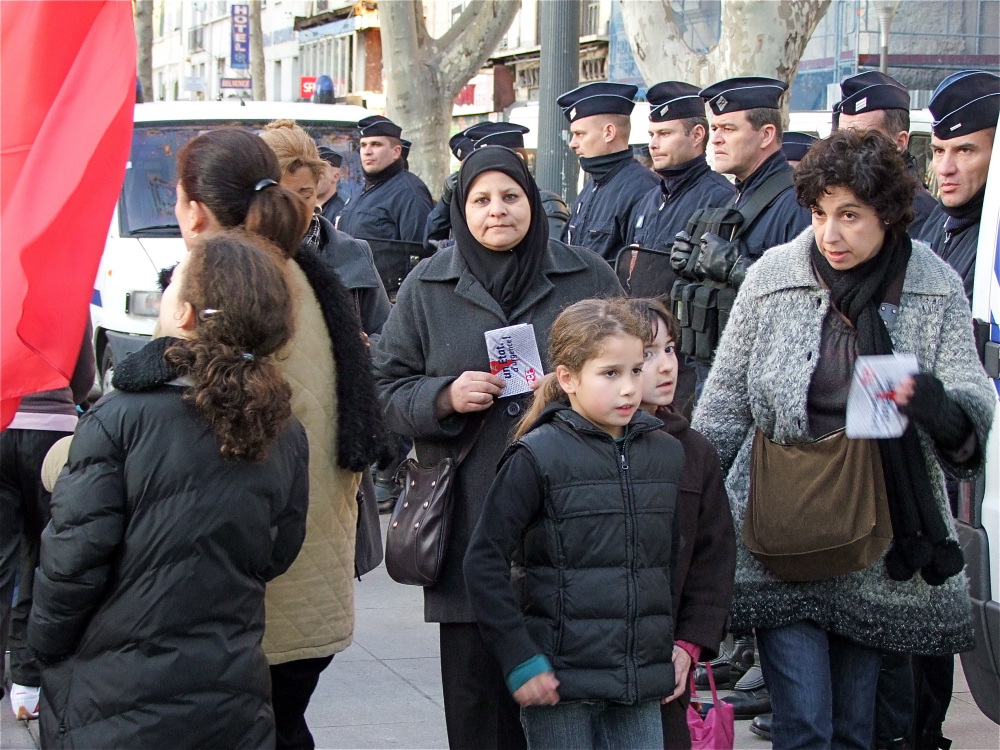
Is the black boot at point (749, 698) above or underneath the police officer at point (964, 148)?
underneath

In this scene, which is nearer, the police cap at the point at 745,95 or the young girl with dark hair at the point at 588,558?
the young girl with dark hair at the point at 588,558

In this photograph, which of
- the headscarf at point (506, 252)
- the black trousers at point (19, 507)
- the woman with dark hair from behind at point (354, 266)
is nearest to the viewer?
the headscarf at point (506, 252)

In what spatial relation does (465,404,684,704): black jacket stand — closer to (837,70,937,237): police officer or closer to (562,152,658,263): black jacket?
(837,70,937,237): police officer

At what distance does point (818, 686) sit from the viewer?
12.3 feet

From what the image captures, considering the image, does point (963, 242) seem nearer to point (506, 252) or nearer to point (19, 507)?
point (506, 252)

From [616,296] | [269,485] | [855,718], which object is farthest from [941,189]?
[269,485]

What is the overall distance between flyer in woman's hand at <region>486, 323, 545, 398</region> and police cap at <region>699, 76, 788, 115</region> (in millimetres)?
2562

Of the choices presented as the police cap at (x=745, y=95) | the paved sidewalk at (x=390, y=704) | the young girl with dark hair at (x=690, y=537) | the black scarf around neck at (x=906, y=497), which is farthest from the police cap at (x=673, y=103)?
the young girl with dark hair at (x=690, y=537)

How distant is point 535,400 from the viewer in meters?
3.51

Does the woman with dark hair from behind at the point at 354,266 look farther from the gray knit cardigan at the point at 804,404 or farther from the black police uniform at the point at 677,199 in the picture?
the black police uniform at the point at 677,199

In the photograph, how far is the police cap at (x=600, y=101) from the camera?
771 centimetres

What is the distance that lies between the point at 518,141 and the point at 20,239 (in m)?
5.63

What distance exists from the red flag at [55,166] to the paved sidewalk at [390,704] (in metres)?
2.03

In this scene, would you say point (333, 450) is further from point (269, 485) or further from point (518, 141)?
point (518, 141)
